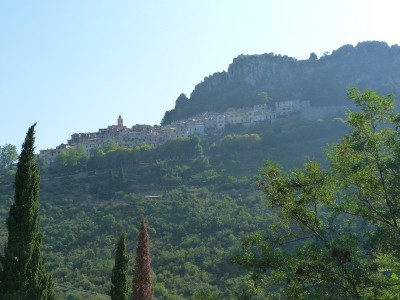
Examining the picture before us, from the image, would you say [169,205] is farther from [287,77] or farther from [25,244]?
[287,77]

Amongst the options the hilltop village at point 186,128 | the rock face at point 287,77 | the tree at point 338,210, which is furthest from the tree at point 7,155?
the tree at point 338,210

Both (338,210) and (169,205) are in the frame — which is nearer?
(338,210)

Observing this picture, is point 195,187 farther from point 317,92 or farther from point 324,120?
point 317,92

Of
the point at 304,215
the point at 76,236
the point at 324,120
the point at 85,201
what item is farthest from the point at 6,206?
the point at 324,120

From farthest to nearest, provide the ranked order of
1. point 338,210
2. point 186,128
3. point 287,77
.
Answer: point 287,77 < point 186,128 < point 338,210

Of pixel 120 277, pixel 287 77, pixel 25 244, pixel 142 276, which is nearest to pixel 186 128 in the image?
pixel 287 77

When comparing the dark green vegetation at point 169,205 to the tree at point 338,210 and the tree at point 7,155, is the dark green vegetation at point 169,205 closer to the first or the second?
the tree at point 338,210

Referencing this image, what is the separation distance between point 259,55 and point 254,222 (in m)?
82.4

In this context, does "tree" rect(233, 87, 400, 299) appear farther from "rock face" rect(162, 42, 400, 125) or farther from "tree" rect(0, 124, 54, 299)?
"rock face" rect(162, 42, 400, 125)

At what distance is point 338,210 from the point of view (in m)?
9.42

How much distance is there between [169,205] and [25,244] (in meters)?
39.8

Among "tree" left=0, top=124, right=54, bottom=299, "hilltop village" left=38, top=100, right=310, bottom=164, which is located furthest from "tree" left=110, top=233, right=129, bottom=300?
"hilltop village" left=38, top=100, right=310, bottom=164

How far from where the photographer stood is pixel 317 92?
107750 millimetres

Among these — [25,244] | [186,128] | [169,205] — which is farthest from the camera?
[186,128]
